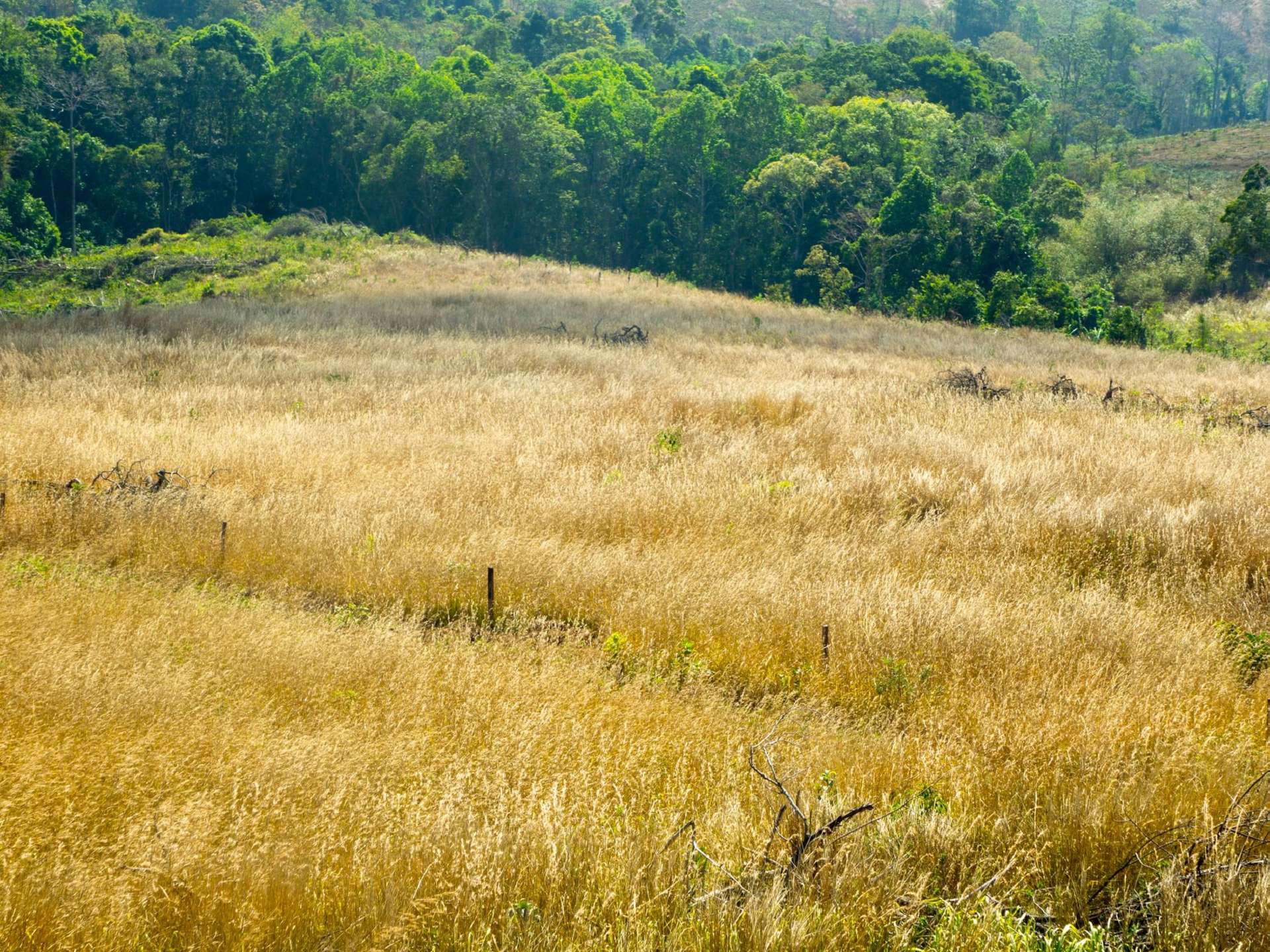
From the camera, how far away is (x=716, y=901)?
3545 mm

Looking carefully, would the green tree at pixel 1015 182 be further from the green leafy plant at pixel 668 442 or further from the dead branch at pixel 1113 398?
the green leafy plant at pixel 668 442

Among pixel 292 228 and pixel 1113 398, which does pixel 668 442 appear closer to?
pixel 1113 398

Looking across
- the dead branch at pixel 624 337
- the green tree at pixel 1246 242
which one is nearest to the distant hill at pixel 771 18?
the green tree at pixel 1246 242

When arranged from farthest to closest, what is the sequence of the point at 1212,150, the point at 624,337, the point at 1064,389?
1. the point at 1212,150
2. the point at 624,337
3. the point at 1064,389

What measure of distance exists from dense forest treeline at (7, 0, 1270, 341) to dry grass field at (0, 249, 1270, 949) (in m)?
32.1

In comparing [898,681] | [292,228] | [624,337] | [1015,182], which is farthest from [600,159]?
[898,681]

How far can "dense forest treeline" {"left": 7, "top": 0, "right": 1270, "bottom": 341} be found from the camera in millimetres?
47906

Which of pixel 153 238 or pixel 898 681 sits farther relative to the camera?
pixel 153 238

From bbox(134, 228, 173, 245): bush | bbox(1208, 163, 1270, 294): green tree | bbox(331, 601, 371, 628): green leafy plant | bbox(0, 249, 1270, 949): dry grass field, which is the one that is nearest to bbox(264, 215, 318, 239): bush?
bbox(134, 228, 173, 245): bush

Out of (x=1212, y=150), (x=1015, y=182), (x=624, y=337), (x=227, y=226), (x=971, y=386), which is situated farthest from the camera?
(x=1212, y=150)

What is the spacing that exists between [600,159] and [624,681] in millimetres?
66399

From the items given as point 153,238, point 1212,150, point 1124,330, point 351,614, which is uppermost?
point 1212,150

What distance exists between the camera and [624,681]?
605 centimetres

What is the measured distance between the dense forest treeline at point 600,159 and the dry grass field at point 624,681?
1264 inches
